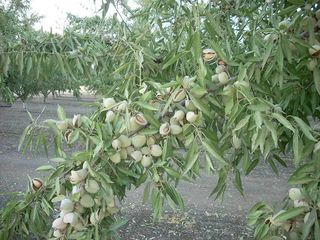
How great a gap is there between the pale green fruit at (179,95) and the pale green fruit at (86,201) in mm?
303

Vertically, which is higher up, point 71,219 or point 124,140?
point 124,140

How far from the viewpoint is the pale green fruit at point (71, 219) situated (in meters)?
0.83

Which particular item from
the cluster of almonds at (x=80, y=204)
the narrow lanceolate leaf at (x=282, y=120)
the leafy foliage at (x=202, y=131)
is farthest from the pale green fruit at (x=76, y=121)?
the narrow lanceolate leaf at (x=282, y=120)

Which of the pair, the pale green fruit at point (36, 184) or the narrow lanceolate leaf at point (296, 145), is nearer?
the narrow lanceolate leaf at point (296, 145)

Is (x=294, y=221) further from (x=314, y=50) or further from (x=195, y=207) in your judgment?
(x=195, y=207)

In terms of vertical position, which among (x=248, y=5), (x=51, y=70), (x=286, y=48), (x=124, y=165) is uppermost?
(x=248, y=5)

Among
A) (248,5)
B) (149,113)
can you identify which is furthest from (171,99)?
(248,5)

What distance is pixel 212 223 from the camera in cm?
319

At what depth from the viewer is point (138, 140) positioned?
798mm

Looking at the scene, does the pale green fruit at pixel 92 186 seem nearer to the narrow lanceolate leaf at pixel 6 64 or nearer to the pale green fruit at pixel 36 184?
the pale green fruit at pixel 36 184

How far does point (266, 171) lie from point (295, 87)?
14.9 feet

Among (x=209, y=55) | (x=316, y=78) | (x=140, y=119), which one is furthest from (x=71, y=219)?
(x=316, y=78)

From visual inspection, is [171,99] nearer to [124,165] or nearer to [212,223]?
[124,165]

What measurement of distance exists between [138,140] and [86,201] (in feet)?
0.62
